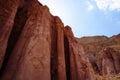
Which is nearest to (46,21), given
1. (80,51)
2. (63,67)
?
(63,67)

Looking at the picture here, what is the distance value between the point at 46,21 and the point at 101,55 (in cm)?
4761

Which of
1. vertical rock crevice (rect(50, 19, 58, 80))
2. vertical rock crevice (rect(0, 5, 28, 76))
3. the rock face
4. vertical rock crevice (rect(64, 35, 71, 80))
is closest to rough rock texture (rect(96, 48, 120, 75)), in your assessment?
vertical rock crevice (rect(64, 35, 71, 80))

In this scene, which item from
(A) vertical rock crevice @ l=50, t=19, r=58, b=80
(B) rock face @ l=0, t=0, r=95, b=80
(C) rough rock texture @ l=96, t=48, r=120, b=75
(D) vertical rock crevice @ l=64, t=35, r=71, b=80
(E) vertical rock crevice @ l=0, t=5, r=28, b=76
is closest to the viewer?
(B) rock face @ l=0, t=0, r=95, b=80

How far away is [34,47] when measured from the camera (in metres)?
13.1

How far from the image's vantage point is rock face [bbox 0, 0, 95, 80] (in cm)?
1213

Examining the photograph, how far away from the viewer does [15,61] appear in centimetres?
1251

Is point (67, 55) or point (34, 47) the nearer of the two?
point (34, 47)

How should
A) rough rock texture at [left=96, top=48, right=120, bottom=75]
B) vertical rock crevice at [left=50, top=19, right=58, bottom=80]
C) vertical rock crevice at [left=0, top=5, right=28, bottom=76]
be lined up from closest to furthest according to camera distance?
vertical rock crevice at [left=0, top=5, right=28, bottom=76], vertical rock crevice at [left=50, top=19, right=58, bottom=80], rough rock texture at [left=96, top=48, right=120, bottom=75]

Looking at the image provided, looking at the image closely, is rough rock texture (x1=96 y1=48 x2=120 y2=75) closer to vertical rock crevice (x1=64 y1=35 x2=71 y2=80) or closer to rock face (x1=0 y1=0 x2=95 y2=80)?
vertical rock crevice (x1=64 y1=35 x2=71 y2=80)

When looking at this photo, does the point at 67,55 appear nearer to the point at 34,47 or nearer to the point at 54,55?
the point at 54,55

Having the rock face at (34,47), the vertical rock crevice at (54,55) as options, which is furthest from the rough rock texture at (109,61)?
the vertical rock crevice at (54,55)

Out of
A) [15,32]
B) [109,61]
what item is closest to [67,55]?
[15,32]

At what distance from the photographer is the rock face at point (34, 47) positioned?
478 inches

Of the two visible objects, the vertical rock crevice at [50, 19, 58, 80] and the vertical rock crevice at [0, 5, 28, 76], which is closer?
the vertical rock crevice at [0, 5, 28, 76]
